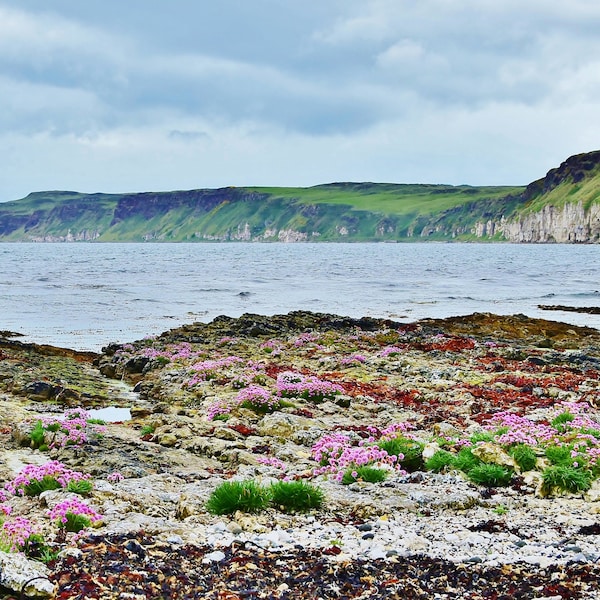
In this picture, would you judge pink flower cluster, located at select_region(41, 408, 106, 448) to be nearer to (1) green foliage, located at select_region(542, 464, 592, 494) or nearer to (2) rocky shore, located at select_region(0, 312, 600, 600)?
(2) rocky shore, located at select_region(0, 312, 600, 600)

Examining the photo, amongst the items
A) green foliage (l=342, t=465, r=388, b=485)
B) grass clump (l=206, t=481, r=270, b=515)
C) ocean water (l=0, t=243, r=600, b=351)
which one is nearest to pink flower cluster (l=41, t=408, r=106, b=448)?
grass clump (l=206, t=481, r=270, b=515)

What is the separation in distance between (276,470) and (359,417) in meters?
5.12

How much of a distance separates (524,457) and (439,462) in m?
1.44

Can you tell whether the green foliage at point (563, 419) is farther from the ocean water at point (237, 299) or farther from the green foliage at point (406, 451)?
the ocean water at point (237, 299)

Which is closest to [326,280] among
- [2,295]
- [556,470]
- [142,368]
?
[2,295]

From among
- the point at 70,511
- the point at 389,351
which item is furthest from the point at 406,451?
the point at 389,351

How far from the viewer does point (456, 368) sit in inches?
884

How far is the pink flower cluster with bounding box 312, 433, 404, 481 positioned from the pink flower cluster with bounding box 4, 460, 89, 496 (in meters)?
4.09

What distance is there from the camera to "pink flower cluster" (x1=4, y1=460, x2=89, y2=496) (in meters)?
9.45

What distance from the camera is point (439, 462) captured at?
11.4 meters

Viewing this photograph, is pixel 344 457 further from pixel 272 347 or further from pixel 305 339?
pixel 305 339

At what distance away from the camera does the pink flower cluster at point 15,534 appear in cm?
705

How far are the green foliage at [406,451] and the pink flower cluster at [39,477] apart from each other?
5.43m

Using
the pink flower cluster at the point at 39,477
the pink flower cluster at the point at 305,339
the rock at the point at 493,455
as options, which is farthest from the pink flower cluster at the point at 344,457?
the pink flower cluster at the point at 305,339
